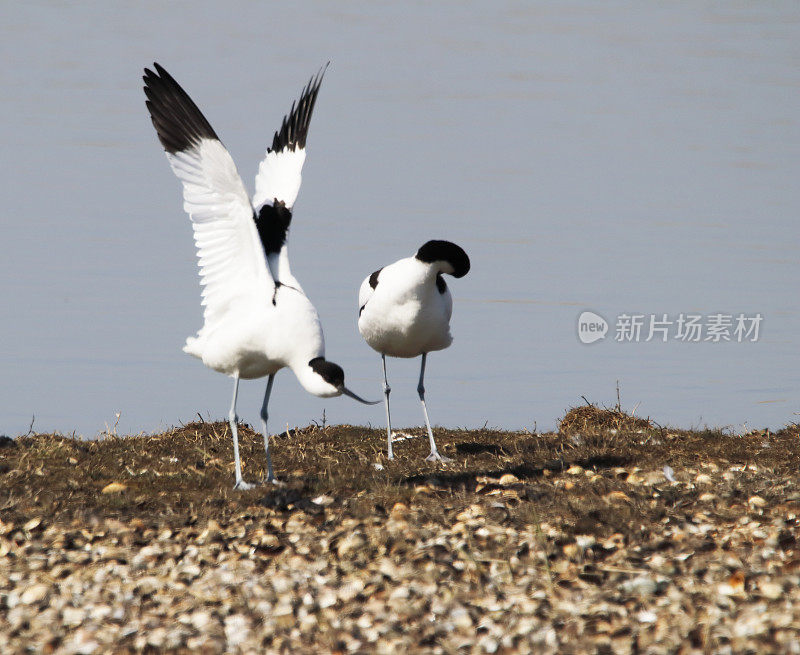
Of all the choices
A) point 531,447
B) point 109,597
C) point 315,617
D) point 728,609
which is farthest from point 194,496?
point 728,609

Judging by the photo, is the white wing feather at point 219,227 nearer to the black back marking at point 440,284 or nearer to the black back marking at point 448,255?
the black back marking at point 448,255

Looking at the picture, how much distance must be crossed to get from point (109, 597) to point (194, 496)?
179 centimetres

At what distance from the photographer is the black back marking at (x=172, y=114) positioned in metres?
→ 8.47

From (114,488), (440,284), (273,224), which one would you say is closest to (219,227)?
(273,224)

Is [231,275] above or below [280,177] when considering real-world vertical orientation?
below

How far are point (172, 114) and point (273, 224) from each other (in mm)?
1396

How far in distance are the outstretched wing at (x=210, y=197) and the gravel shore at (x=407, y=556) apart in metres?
1.73

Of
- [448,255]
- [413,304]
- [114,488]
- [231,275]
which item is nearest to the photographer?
[114,488]

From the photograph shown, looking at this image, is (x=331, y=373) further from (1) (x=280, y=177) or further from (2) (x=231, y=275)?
(1) (x=280, y=177)

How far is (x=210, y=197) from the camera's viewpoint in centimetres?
855

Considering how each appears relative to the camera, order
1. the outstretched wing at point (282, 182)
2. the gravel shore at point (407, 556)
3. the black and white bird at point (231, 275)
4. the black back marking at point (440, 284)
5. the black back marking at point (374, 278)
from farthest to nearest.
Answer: the black back marking at point (374, 278) → the black back marking at point (440, 284) → the outstretched wing at point (282, 182) → the black and white bird at point (231, 275) → the gravel shore at point (407, 556)

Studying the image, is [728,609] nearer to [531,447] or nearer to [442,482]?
[442,482]

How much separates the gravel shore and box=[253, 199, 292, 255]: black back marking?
2034 mm

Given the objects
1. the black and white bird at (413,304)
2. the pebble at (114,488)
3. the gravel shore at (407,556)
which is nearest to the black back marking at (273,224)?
the black and white bird at (413,304)
